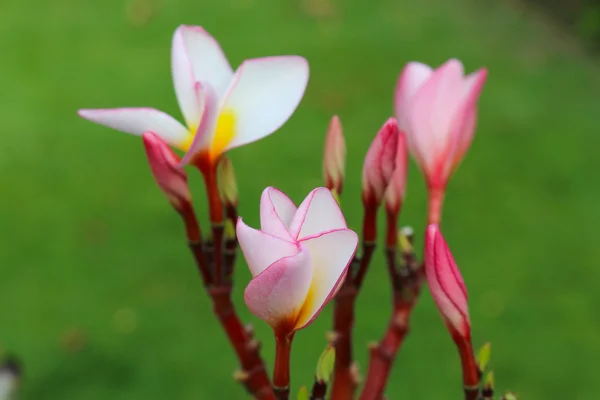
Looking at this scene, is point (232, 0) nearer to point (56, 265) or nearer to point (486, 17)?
point (486, 17)

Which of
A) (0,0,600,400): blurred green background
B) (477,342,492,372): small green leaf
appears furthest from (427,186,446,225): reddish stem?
(0,0,600,400): blurred green background

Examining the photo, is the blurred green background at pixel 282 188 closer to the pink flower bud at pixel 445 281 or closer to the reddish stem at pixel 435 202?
the reddish stem at pixel 435 202

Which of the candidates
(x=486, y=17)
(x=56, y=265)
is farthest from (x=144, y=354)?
(x=486, y=17)

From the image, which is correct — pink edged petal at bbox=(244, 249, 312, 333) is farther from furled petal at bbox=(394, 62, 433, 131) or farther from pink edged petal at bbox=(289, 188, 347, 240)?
furled petal at bbox=(394, 62, 433, 131)

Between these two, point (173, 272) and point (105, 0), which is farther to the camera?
point (105, 0)

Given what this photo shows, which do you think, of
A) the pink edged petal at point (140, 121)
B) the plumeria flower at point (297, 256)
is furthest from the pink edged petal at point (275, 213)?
the pink edged petal at point (140, 121)

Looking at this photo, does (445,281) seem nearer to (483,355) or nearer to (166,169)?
(483,355)
